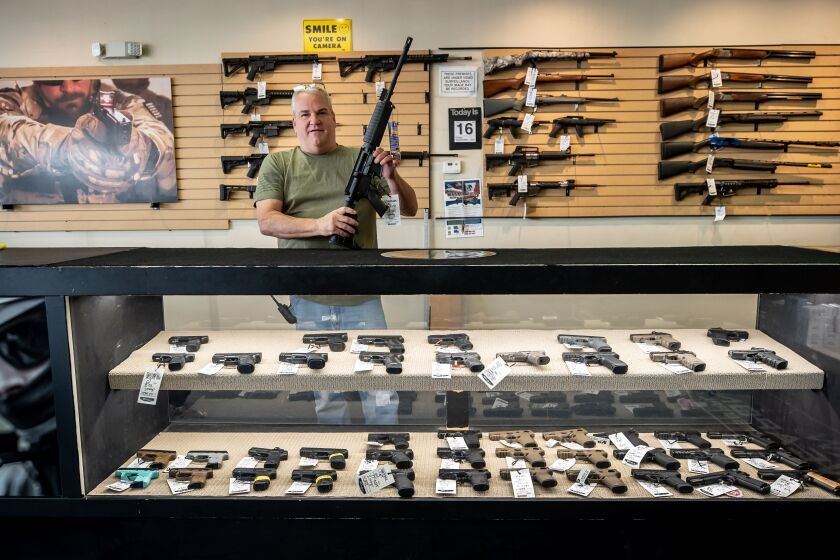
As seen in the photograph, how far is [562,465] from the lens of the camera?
212 centimetres

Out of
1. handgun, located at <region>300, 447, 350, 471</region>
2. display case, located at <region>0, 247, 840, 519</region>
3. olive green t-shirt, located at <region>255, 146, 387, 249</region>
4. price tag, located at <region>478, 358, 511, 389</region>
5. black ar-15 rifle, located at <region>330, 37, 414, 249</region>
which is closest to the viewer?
display case, located at <region>0, 247, 840, 519</region>

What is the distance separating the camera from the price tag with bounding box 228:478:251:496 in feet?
6.31

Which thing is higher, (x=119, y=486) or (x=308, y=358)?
(x=308, y=358)

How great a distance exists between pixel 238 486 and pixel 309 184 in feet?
5.46

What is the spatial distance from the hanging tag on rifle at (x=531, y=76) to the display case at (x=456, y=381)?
3072mm

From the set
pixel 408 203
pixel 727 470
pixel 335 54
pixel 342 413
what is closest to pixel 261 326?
pixel 342 413

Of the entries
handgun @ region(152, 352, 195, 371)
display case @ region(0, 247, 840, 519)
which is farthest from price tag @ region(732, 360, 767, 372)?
handgun @ region(152, 352, 195, 371)

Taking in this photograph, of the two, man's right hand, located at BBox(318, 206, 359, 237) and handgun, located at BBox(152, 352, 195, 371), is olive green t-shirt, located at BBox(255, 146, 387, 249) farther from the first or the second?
handgun, located at BBox(152, 352, 195, 371)

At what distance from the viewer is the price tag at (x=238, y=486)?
1923mm

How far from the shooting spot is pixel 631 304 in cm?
237

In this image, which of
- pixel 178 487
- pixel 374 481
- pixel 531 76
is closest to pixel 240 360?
pixel 178 487

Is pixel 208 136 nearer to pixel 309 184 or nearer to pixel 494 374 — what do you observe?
pixel 309 184

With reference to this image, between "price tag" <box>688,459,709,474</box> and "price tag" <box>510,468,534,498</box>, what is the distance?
572 millimetres
